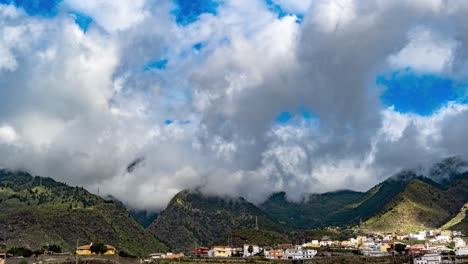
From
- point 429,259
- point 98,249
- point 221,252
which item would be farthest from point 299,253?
point 98,249

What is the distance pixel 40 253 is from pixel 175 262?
147ft

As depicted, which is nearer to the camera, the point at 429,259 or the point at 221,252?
the point at 429,259

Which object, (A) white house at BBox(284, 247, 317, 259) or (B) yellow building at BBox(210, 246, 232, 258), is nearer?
(A) white house at BBox(284, 247, 317, 259)

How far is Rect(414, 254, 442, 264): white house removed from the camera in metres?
156

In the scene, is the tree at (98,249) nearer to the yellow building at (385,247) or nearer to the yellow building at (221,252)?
the yellow building at (221,252)

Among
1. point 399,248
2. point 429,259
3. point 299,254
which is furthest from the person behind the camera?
point 399,248

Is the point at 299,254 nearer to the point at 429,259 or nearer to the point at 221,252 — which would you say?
the point at 221,252

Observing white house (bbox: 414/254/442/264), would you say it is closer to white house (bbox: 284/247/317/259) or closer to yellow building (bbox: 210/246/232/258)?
white house (bbox: 284/247/317/259)

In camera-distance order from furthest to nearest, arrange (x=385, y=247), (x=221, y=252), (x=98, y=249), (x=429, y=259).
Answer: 1. (x=221, y=252)
2. (x=385, y=247)
3. (x=98, y=249)
4. (x=429, y=259)

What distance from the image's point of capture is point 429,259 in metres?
157

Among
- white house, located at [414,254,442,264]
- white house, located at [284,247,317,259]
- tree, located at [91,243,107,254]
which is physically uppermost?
tree, located at [91,243,107,254]

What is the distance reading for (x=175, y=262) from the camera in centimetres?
15912

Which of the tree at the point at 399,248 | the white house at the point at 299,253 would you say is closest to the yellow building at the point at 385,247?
the tree at the point at 399,248

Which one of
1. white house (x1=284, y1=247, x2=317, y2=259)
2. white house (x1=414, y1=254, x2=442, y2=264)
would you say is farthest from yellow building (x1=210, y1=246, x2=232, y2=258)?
white house (x1=414, y1=254, x2=442, y2=264)
